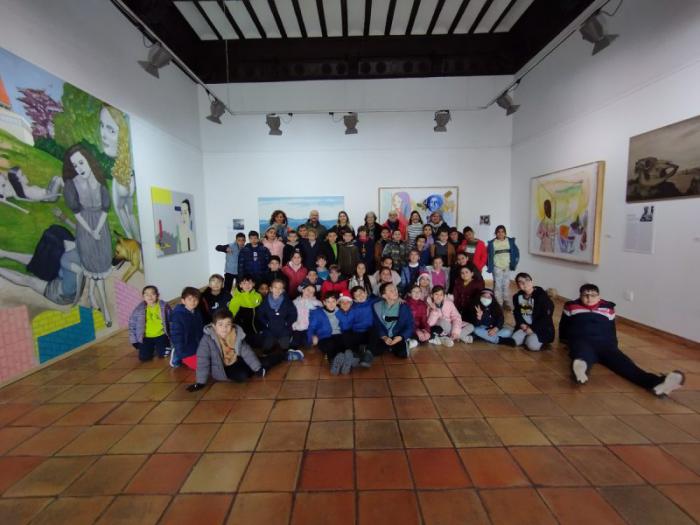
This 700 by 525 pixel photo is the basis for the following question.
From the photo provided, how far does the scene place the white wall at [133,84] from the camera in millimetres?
3303

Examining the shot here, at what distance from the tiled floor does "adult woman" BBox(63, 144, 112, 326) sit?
3.75 ft

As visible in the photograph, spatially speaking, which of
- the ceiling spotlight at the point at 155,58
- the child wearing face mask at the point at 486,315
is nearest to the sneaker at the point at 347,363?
the child wearing face mask at the point at 486,315

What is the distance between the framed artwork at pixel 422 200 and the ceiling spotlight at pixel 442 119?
49.5 inches

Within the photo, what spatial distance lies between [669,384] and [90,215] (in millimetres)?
6185

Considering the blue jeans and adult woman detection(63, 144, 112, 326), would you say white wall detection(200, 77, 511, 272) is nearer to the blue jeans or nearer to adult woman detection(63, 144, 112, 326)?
adult woman detection(63, 144, 112, 326)

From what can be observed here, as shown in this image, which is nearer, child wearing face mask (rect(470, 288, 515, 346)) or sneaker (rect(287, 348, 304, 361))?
sneaker (rect(287, 348, 304, 361))

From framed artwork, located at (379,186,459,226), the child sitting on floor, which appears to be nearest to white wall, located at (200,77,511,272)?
framed artwork, located at (379,186,459,226)

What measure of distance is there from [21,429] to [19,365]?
1.04m

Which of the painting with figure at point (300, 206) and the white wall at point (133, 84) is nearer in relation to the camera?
the white wall at point (133, 84)

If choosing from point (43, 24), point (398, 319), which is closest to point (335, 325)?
point (398, 319)

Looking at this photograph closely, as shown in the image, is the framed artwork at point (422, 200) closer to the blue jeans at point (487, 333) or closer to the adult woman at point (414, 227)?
the adult woman at point (414, 227)

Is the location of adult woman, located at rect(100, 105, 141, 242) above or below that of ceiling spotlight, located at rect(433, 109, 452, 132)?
below

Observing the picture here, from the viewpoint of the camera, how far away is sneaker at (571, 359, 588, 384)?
9.43 feet

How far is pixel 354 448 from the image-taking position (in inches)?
82.1
